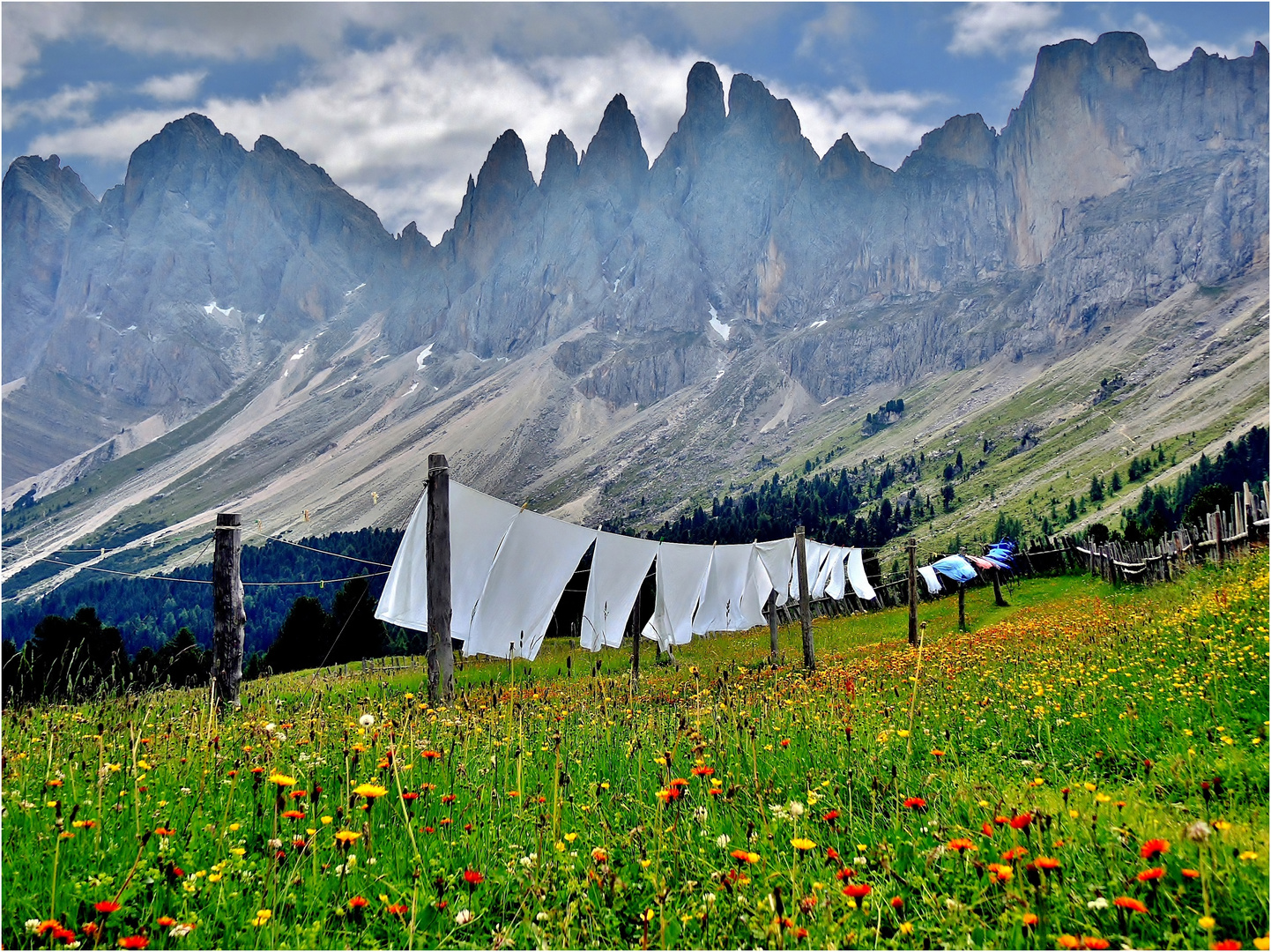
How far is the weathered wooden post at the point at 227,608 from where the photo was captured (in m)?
9.35

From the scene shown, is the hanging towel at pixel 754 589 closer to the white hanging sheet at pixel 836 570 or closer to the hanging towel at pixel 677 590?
the hanging towel at pixel 677 590

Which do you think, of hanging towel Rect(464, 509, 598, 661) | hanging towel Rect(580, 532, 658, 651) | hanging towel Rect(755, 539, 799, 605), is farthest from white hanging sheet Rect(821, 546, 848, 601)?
hanging towel Rect(464, 509, 598, 661)

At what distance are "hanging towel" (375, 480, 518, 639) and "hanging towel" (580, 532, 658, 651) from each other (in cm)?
308

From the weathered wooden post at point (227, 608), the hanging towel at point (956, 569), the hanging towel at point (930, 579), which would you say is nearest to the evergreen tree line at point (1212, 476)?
the hanging towel at point (930, 579)

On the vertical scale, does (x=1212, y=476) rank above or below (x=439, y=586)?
above

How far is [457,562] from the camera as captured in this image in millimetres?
10312

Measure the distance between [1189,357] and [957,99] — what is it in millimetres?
192697

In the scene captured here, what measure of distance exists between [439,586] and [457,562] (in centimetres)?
70

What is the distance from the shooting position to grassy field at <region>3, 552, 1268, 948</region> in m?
2.76

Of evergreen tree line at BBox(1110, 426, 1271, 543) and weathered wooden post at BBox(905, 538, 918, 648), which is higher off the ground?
evergreen tree line at BBox(1110, 426, 1271, 543)

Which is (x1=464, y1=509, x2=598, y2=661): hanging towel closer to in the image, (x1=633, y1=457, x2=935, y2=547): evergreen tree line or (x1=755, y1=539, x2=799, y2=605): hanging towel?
(x1=755, y1=539, x2=799, y2=605): hanging towel

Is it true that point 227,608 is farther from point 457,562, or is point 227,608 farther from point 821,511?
point 821,511

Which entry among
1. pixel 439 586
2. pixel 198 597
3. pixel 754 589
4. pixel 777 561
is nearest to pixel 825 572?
pixel 777 561

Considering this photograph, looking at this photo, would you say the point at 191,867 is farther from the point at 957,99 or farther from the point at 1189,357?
the point at 1189,357
